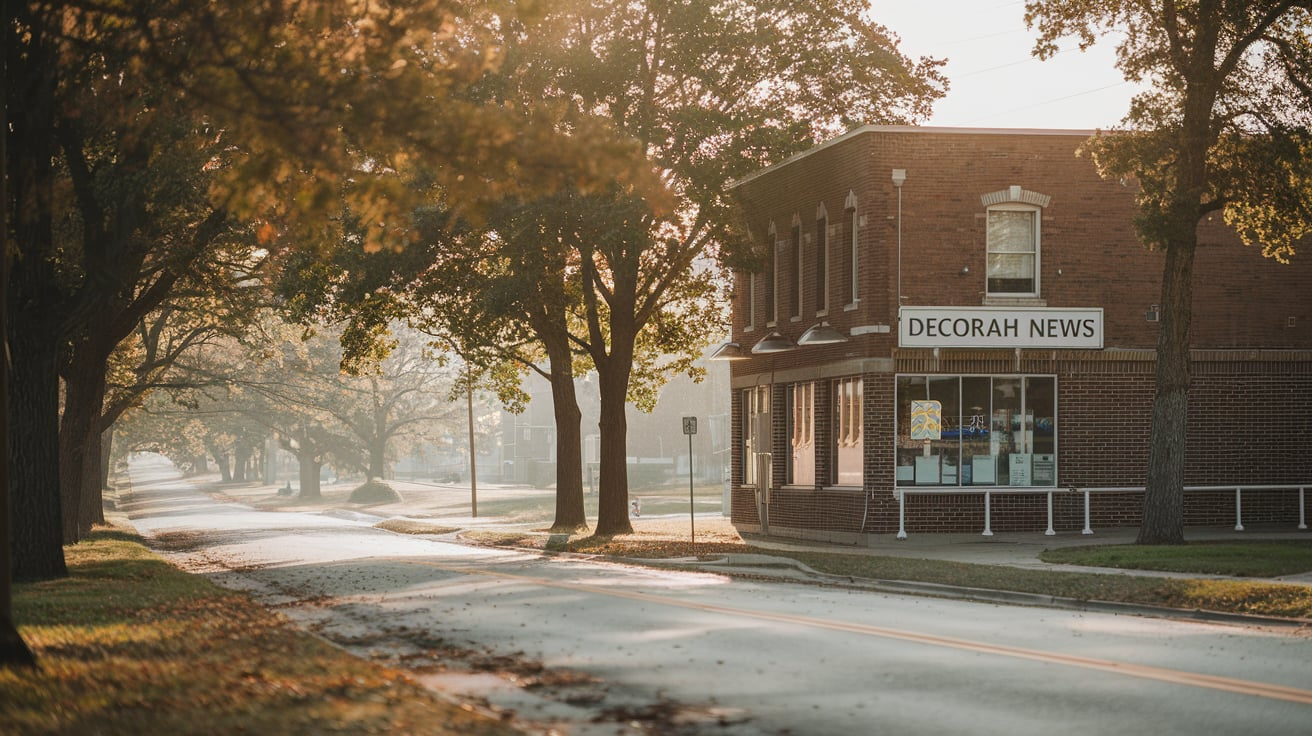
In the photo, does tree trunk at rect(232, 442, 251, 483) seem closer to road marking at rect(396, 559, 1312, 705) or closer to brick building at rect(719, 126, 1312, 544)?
brick building at rect(719, 126, 1312, 544)

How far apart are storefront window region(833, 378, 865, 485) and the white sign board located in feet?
7.11

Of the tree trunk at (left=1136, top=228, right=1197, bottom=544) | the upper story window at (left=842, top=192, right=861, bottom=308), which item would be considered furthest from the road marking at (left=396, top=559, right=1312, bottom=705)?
the upper story window at (left=842, top=192, right=861, bottom=308)

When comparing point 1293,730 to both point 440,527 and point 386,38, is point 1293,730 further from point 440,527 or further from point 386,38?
point 440,527

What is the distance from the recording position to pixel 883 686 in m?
9.90

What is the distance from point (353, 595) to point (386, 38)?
29.0 feet

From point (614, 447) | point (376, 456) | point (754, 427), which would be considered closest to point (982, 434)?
point (754, 427)

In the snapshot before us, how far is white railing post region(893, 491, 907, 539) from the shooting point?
28703mm

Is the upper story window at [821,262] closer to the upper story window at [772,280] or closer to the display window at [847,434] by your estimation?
the display window at [847,434]

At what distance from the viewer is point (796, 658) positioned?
11.2 m

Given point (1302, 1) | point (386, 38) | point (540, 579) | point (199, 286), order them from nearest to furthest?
point (386, 38), point (540, 579), point (1302, 1), point (199, 286)

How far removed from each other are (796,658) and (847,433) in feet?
66.8

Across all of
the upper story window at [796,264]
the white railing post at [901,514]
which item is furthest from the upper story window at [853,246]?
the white railing post at [901,514]

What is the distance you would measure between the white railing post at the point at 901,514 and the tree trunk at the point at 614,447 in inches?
297

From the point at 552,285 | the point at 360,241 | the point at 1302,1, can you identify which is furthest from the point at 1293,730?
the point at 360,241
